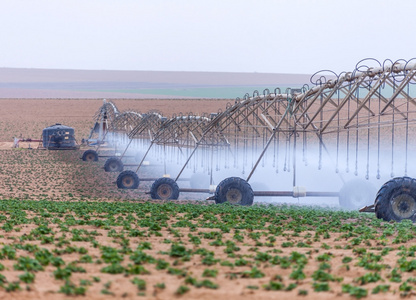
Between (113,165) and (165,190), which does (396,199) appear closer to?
(165,190)

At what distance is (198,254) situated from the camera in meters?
14.3

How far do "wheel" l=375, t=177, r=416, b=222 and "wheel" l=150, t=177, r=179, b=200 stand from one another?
13.1 m

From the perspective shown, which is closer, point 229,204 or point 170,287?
point 170,287

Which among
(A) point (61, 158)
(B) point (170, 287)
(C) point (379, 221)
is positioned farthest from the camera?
(A) point (61, 158)

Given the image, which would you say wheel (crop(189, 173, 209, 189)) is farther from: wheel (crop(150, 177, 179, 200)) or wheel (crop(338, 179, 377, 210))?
wheel (crop(338, 179, 377, 210))

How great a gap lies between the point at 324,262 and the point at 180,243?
142 inches

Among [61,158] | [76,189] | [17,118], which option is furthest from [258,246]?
[17,118]

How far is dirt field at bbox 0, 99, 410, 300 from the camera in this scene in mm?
10961

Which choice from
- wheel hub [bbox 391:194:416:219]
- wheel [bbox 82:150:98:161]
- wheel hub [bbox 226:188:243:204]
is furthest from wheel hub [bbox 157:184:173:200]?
wheel [bbox 82:150:98:161]

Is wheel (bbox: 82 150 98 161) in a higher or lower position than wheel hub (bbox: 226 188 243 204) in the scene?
higher

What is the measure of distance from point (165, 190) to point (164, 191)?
0.21 ft

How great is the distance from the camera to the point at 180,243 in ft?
51.8

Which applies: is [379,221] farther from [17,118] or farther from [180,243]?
[17,118]

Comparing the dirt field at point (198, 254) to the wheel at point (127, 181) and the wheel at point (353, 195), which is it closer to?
the wheel at point (353, 195)
